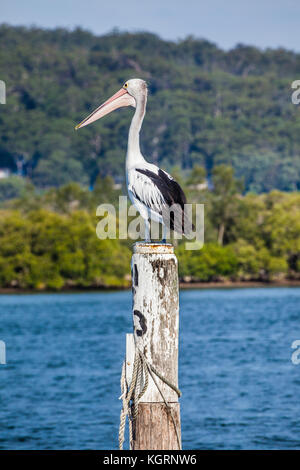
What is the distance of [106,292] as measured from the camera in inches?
2717

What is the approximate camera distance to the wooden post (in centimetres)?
665

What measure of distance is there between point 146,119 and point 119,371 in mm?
107888

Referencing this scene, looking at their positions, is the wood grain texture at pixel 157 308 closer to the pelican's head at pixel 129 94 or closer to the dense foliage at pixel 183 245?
the pelican's head at pixel 129 94

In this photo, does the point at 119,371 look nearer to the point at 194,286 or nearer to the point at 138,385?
the point at 138,385

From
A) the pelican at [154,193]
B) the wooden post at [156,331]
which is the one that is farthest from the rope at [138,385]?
the pelican at [154,193]

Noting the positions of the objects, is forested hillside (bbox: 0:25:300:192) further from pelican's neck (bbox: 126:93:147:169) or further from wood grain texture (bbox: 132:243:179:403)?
wood grain texture (bbox: 132:243:179:403)

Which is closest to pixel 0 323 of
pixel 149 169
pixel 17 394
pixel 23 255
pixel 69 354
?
pixel 69 354

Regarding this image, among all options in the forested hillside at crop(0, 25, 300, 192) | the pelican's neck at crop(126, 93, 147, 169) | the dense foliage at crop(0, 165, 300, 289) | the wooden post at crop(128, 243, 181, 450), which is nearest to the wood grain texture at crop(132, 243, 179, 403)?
the wooden post at crop(128, 243, 181, 450)

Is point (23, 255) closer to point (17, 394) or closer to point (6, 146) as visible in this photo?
point (17, 394)

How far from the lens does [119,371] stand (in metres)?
32.0

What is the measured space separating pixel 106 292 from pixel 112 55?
362 feet

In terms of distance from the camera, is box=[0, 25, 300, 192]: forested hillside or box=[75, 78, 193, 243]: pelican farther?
box=[0, 25, 300, 192]: forested hillside

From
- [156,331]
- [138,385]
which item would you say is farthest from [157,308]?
[138,385]

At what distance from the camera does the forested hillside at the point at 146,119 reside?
12706 cm
